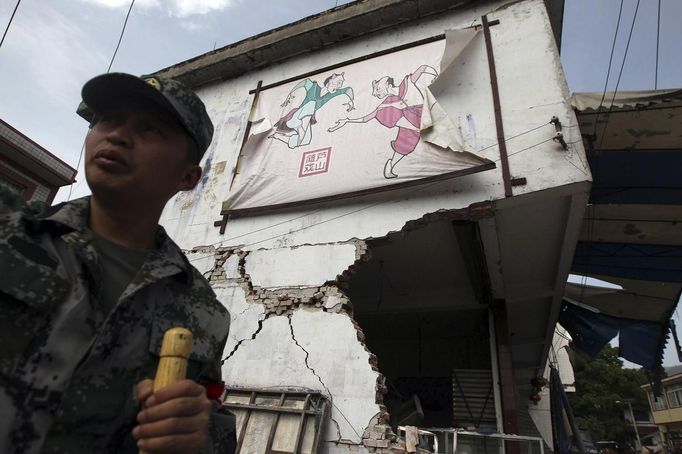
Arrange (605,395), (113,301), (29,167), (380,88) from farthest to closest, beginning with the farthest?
(605,395) < (29,167) < (380,88) < (113,301)

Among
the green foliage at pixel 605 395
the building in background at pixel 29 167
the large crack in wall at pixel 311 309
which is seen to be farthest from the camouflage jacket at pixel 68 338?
the green foliage at pixel 605 395

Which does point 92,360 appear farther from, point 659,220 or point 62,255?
point 659,220

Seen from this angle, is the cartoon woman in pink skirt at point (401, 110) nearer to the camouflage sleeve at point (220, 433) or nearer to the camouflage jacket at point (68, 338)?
the camouflage sleeve at point (220, 433)

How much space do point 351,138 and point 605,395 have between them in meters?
26.3

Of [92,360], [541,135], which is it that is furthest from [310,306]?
[92,360]

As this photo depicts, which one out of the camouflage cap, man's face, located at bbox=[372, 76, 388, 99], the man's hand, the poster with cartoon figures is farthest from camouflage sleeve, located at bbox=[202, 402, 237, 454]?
man's face, located at bbox=[372, 76, 388, 99]

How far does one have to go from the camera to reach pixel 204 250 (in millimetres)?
5156

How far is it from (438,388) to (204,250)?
6.06 meters

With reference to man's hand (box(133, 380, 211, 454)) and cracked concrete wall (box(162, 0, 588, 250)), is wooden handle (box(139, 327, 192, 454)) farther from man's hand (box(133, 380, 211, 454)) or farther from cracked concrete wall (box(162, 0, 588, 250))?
cracked concrete wall (box(162, 0, 588, 250))

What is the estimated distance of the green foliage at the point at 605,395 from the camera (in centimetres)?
2158

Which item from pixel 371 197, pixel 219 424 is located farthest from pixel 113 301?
pixel 371 197

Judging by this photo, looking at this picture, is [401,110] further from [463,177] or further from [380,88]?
[463,177]

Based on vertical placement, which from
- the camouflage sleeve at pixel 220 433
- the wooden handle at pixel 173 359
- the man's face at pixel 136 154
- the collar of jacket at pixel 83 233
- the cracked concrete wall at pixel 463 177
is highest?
the cracked concrete wall at pixel 463 177

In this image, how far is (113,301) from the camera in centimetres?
98
